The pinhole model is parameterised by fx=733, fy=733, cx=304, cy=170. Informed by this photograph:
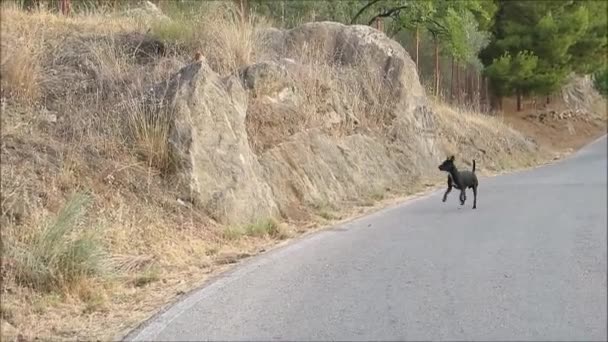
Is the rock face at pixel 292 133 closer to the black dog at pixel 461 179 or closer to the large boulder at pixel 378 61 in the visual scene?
the large boulder at pixel 378 61

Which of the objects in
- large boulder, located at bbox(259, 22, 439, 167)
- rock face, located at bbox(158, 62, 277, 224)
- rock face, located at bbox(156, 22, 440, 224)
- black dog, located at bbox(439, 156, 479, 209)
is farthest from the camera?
large boulder, located at bbox(259, 22, 439, 167)

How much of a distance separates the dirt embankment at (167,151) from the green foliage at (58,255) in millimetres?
14

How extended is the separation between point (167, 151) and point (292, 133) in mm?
3784

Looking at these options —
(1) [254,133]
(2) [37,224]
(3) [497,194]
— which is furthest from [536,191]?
(2) [37,224]

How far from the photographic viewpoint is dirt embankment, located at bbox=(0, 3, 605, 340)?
7188 millimetres

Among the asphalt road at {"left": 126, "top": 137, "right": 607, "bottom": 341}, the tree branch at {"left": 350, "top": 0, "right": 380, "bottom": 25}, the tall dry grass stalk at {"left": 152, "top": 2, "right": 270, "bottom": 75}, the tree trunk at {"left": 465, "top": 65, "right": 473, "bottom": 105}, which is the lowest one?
the asphalt road at {"left": 126, "top": 137, "right": 607, "bottom": 341}

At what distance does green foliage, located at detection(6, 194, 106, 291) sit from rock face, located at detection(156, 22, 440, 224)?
2.39m

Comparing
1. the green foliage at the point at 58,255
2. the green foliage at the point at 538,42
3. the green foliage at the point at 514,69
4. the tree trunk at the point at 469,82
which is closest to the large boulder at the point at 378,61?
the green foliage at the point at 58,255

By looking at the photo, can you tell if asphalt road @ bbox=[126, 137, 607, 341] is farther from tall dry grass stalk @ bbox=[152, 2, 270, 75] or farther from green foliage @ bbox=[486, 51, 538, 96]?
green foliage @ bbox=[486, 51, 538, 96]

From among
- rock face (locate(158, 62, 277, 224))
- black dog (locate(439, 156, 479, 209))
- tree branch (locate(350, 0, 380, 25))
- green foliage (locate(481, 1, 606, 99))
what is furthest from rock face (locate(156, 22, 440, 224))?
green foliage (locate(481, 1, 606, 99))

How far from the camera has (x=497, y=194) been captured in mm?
13312

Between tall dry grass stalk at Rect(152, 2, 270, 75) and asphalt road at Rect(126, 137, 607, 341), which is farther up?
tall dry grass stalk at Rect(152, 2, 270, 75)

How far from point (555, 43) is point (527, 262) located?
25.2 metres

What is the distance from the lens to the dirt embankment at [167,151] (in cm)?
719
